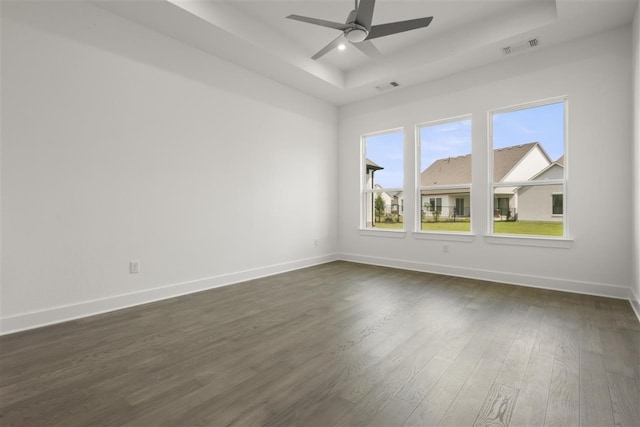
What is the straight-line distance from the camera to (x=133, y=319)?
2.88 m

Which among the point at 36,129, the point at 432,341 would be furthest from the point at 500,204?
the point at 36,129

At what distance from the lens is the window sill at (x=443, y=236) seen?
4.53 m

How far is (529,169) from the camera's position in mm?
4113

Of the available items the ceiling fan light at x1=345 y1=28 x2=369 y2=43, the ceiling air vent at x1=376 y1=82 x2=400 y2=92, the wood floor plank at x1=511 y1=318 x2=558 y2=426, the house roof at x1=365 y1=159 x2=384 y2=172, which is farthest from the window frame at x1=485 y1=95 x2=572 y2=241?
the ceiling fan light at x1=345 y1=28 x2=369 y2=43

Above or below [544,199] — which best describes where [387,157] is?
above

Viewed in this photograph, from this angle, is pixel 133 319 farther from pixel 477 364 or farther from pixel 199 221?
pixel 477 364

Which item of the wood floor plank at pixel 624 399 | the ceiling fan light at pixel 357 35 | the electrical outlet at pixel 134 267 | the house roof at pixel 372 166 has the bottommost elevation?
the wood floor plank at pixel 624 399

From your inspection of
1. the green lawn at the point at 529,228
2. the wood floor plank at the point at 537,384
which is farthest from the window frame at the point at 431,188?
the wood floor plank at the point at 537,384

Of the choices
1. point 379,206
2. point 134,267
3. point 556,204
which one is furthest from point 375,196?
point 134,267

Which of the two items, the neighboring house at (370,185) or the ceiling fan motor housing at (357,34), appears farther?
the neighboring house at (370,185)

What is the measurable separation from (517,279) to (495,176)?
1.45 metres

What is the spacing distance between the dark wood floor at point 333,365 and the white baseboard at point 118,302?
119 mm

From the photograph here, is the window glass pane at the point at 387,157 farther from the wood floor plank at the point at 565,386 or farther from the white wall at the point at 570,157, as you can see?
the wood floor plank at the point at 565,386

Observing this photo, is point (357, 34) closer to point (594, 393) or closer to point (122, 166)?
point (122, 166)
